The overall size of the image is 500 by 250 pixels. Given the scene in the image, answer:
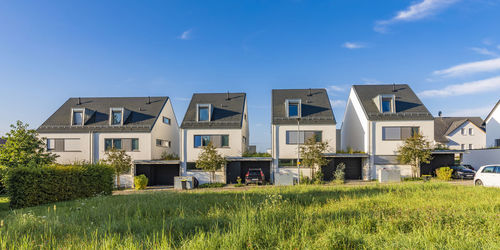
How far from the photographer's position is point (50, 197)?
38.2ft

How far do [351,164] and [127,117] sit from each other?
74.8 ft

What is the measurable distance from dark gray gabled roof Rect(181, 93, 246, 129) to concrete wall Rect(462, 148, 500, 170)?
2248cm

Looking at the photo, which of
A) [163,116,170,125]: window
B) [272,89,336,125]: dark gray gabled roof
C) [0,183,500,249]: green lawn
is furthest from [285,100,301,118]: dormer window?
[0,183,500,249]: green lawn

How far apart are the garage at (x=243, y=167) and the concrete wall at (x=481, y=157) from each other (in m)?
19.2

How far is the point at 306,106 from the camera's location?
26.8 m

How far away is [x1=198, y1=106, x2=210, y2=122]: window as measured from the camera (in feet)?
86.7

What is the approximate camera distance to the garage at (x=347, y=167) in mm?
24734

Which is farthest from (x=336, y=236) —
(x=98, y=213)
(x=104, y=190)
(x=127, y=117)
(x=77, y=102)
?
(x=77, y=102)

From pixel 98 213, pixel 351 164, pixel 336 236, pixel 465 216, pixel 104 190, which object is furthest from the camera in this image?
pixel 351 164

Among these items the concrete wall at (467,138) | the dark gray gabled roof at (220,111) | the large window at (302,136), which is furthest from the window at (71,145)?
the concrete wall at (467,138)

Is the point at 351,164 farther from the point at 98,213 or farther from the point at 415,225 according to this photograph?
the point at 98,213

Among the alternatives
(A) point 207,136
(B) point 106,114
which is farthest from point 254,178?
(B) point 106,114

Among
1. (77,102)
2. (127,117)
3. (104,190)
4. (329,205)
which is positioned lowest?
(104,190)

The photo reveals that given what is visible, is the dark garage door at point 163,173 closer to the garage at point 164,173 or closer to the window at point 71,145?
the garage at point 164,173
